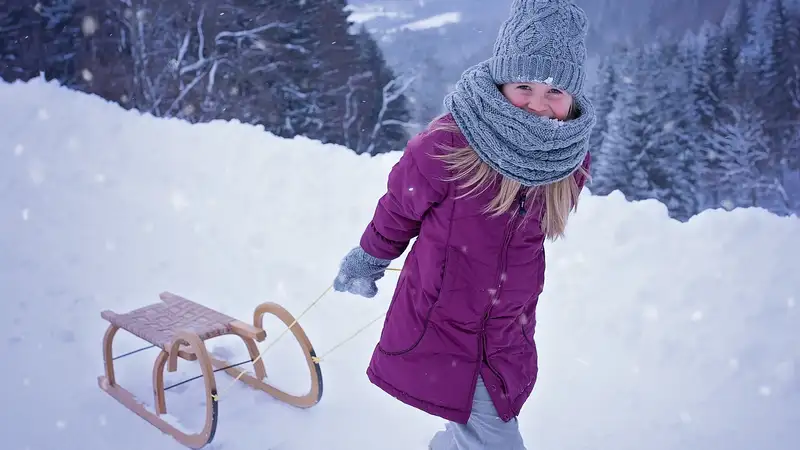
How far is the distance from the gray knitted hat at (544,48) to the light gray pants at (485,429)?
A: 3.47ft

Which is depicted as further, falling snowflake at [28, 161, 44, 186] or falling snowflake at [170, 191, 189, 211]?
falling snowflake at [28, 161, 44, 186]

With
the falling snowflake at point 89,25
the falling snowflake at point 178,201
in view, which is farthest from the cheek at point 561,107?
the falling snowflake at point 89,25

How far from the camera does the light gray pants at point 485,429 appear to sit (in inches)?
86.4

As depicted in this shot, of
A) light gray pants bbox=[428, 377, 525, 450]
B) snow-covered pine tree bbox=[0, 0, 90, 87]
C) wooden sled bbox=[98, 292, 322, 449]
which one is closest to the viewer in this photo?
light gray pants bbox=[428, 377, 525, 450]

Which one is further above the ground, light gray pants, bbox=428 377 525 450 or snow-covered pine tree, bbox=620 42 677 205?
light gray pants, bbox=428 377 525 450

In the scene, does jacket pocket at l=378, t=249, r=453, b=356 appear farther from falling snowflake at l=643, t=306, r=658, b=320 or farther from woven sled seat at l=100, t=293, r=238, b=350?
falling snowflake at l=643, t=306, r=658, b=320

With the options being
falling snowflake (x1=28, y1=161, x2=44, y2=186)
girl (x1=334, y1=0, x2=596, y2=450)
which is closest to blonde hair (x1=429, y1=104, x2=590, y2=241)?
girl (x1=334, y1=0, x2=596, y2=450)

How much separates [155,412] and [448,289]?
200cm

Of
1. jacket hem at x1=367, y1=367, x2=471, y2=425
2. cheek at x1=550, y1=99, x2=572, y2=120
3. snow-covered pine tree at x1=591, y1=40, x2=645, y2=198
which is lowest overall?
snow-covered pine tree at x1=591, y1=40, x2=645, y2=198

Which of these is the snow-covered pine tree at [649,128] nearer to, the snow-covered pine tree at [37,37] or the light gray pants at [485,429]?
the snow-covered pine tree at [37,37]

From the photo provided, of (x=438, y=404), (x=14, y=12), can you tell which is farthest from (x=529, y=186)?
(x=14, y=12)

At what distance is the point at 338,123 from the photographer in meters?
25.0

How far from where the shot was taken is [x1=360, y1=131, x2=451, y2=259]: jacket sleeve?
82.4 inches

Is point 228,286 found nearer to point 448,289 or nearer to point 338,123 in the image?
point 448,289
